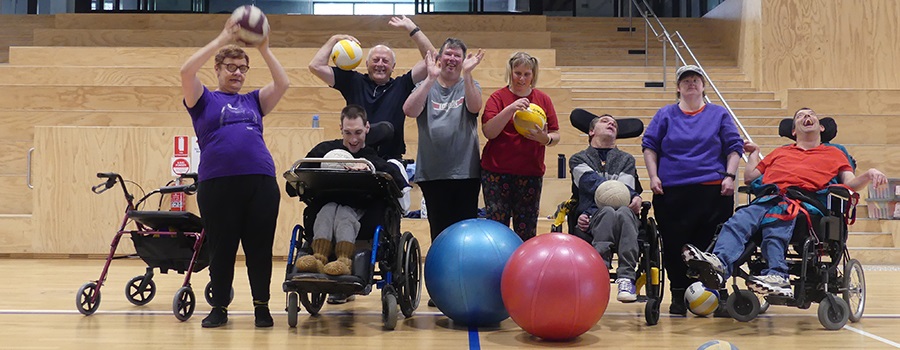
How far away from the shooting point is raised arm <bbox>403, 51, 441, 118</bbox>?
4438 mm

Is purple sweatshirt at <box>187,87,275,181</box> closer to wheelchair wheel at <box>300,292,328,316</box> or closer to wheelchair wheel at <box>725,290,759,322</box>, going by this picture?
wheelchair wheel at <box>300,292,328,316</box>

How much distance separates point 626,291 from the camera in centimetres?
412

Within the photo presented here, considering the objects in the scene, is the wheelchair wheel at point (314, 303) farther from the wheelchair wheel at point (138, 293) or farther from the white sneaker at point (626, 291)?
the white sneaker at point (626, 291)

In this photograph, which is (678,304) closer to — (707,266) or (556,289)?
(707,266)

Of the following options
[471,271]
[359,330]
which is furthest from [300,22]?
[471,271]

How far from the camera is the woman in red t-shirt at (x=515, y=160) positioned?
182 inches

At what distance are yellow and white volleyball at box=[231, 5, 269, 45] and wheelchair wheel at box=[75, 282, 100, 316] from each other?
1599 millimetres

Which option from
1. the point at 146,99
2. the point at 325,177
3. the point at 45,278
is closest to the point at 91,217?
the point at 45,278

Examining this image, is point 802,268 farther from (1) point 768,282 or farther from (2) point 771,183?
(2) point 771,183

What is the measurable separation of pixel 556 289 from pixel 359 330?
96cm

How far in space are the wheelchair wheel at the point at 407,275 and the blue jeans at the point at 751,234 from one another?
1.41 meters

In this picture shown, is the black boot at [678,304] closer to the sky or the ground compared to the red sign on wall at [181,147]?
closer to the ground

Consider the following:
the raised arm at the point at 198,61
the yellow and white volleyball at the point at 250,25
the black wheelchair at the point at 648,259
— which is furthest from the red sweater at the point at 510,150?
the raised arm at the point at 198,61

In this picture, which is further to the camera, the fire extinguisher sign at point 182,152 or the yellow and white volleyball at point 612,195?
the fire extinguisher sign at point 182,152
